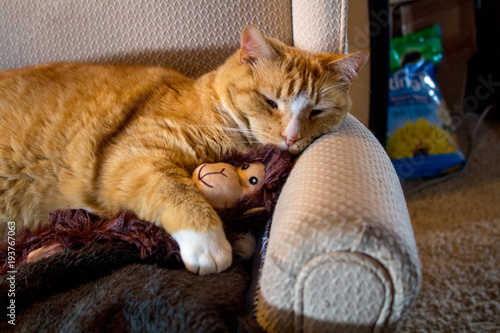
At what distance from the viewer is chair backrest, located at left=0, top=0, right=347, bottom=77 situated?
1.41 meters

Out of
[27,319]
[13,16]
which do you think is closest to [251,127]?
[27,319]

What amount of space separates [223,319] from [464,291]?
4.62ft

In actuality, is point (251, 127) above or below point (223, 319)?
above

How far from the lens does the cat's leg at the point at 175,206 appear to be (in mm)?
830

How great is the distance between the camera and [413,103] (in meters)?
2.40

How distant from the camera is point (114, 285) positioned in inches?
31.5

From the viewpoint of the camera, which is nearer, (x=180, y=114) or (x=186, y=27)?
(x=180, y=114)

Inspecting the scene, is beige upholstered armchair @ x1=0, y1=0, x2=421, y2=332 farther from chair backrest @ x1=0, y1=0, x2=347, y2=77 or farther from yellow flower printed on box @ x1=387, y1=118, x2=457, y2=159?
yellow flower printed on box @ x1=387, y1=118, x2=457, y2=159

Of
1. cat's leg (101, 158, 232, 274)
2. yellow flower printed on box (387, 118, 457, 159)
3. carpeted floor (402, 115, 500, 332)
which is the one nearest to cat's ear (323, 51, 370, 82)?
cat's leg (101, 158, 232, 274)

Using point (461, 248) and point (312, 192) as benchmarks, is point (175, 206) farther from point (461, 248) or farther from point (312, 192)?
point (461, 248)

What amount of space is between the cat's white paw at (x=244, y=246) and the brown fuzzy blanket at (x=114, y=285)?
3 cm

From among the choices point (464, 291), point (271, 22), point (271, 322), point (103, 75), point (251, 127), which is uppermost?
point (271, 22)

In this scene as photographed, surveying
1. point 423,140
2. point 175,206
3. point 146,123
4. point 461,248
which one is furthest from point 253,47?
point 423,140

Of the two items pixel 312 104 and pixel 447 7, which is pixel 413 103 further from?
pixel 312 104
